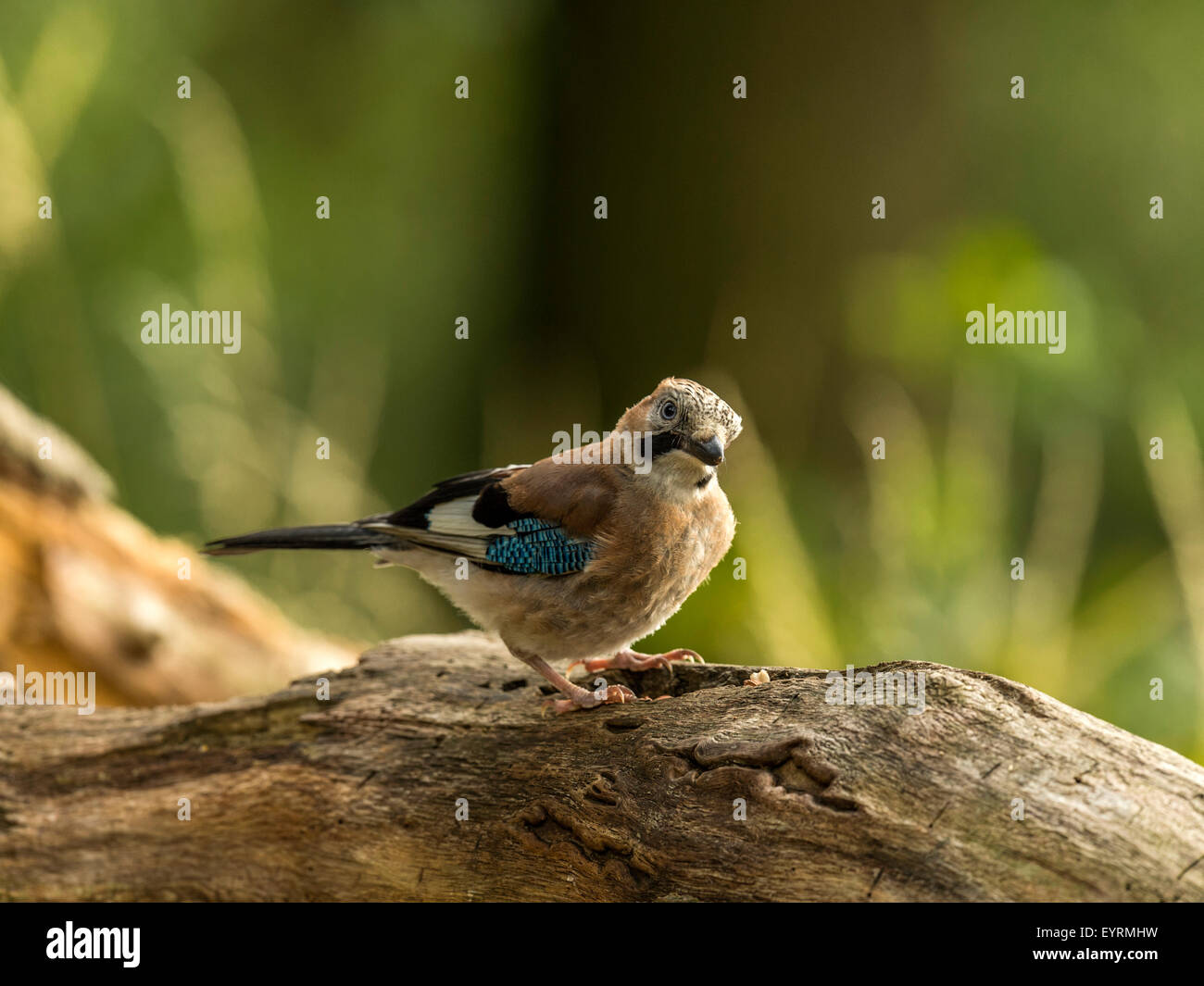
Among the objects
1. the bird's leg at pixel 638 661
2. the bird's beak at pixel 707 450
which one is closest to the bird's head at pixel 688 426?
the bird's beak at pixel 707 450

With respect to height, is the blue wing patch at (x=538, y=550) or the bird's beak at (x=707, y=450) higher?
the bird's beak at (x=707, y=450)

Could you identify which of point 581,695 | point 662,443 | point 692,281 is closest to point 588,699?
point 581,695

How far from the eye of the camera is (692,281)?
6.93 meters

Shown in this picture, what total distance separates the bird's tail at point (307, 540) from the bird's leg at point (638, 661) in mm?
736

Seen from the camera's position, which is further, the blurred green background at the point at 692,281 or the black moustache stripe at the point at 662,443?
the blurred green background at the point at 692,281

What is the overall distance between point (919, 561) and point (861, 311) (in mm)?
1764

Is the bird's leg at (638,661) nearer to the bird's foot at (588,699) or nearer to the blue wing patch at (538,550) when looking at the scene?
the bird's foot at (588,699)

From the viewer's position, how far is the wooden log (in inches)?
85.1

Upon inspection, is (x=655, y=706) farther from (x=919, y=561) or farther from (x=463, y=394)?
(x=463, y=394)

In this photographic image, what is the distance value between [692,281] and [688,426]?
3.98 metres

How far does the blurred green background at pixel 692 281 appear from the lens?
489 cm

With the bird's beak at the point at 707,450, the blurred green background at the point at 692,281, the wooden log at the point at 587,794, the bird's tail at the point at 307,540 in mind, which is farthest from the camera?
the blurred green background at the point at 692,281

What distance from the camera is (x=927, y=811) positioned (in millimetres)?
2217

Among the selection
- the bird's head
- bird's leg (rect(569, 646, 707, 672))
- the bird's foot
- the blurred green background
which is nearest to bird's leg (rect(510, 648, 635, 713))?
the bird's foot
